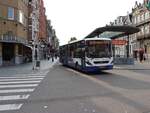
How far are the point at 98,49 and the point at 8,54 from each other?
19.4 metres

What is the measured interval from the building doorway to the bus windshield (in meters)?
18.5

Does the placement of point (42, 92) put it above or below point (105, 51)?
below

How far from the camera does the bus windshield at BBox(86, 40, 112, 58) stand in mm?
23391

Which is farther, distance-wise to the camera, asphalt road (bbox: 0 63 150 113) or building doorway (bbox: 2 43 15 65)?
building doorway (bbox: 2 43 15 65)

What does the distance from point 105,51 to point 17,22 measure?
1910 centimetres

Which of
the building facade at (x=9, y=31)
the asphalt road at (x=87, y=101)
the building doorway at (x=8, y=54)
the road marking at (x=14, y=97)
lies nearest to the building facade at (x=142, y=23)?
the building facade at (x=9, y=31)

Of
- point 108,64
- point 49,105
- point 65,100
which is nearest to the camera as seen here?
point 49,105

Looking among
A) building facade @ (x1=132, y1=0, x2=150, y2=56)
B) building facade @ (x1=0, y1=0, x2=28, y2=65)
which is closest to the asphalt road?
building facade @ (x1=0, y1=0, x2=28, y2=65)

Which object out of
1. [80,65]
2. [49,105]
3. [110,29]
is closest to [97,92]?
[49,105]

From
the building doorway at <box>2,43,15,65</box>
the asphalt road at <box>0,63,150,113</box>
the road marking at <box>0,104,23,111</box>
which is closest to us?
the asphalt road at <box>0,63,150,113</box>

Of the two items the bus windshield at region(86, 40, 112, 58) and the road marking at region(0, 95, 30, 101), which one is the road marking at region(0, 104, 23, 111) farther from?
the bus windshield at region(86, 40, 112, 58)

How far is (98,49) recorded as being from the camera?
2355cm

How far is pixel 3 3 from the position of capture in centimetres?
3828

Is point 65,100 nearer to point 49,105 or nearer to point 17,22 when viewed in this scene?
point 49,105
